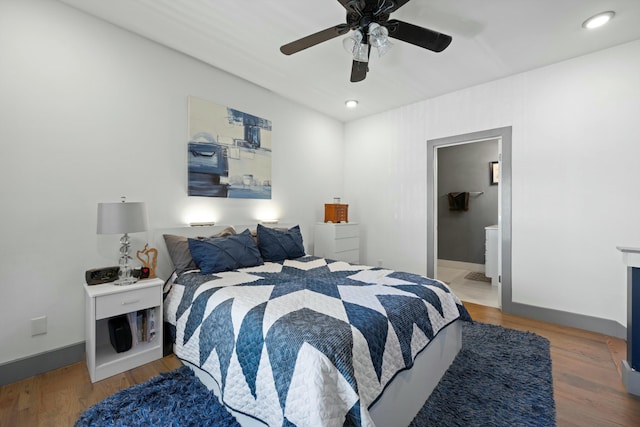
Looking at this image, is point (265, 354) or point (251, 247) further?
point (251, 247)

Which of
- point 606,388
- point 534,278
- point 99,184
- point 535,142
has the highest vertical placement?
point 535,142

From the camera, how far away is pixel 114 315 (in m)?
2.01

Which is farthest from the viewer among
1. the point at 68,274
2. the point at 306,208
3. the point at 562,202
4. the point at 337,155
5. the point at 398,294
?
the point at 337,155

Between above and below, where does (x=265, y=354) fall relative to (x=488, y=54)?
below

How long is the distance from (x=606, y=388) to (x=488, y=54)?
112 inches

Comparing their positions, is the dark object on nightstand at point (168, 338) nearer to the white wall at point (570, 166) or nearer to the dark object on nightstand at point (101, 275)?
the dark object on nightstand at point (101, 275)

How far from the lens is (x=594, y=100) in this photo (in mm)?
2697

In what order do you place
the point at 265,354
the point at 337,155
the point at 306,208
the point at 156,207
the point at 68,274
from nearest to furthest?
the point at 265,354 < the point at 68,274 < the point at 156,207 < the point at 306,208 < the point at 337,155

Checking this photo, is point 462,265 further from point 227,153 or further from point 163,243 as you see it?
point 163,243

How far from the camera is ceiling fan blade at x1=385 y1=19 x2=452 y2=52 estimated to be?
1.78 m

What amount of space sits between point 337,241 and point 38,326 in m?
2.98

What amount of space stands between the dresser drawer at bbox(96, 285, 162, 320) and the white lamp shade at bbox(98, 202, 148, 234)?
45 cm

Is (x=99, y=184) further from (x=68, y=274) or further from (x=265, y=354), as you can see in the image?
(x=265, y=354)

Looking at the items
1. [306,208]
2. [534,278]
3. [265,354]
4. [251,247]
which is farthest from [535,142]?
[265,354]
